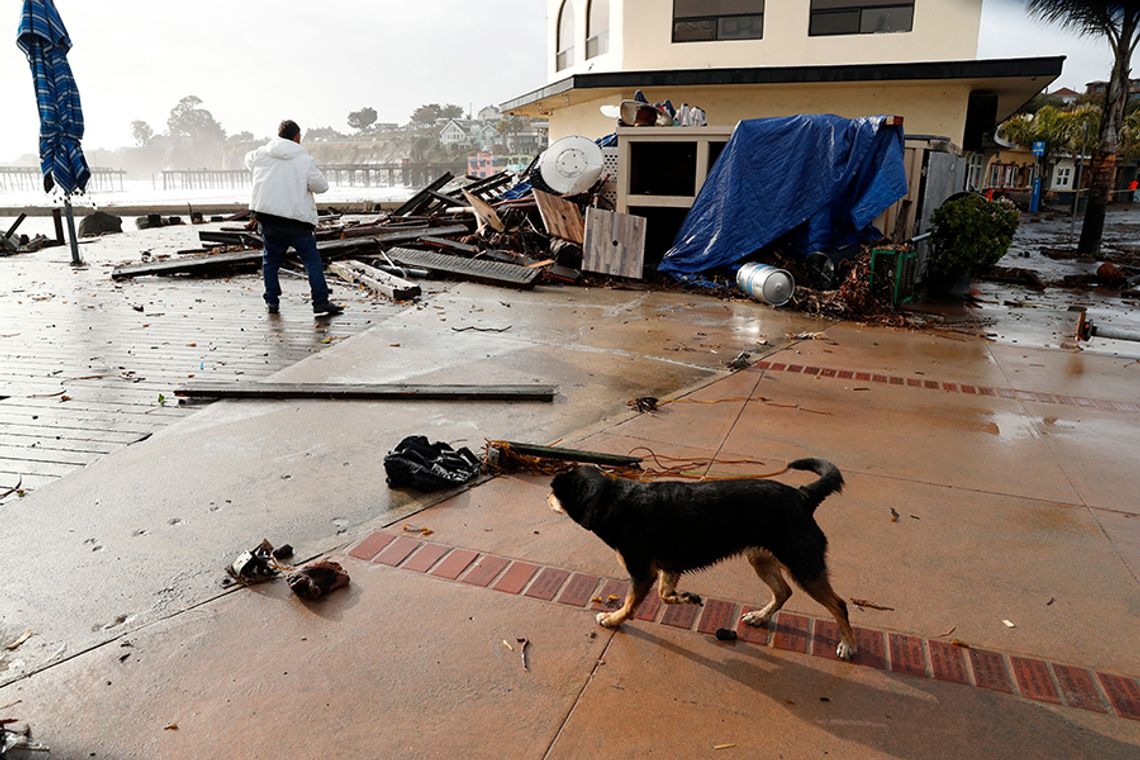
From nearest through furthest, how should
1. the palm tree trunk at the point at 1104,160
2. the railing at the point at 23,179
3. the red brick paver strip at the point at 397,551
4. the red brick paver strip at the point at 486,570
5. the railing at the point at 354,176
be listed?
the red brick paver strip at the point at 486,570 < the red brick paver strip at the point at 397,551 < the palm tree trunk at the point at 1104,160 < the railing at the point at 354,176 < the railing at the point at 23,179

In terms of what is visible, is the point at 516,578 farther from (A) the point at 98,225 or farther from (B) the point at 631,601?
(A) the point at 98,225

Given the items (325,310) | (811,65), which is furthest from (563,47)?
(325,310)

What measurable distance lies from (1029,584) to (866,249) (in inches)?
295

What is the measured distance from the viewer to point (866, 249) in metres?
9.80

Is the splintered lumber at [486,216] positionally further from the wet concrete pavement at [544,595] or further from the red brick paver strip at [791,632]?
the red brick paver strip at [791,632]

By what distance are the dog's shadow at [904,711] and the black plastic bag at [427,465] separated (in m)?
1.57

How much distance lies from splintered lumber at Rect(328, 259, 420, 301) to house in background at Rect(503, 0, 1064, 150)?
30.7ft

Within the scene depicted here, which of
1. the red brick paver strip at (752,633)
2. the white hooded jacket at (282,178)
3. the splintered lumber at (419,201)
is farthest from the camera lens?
the splintered lumber at (419,201)

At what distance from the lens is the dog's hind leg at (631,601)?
2607 millimetres

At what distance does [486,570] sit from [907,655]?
1.69 m

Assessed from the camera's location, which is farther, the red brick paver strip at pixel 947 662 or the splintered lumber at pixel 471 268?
the splintered lumber at pixel 471 268

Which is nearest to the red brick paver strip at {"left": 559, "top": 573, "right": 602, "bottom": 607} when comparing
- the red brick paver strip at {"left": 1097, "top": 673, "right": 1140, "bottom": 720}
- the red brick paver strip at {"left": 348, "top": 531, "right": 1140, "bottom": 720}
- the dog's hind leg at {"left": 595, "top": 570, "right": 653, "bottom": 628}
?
the red brick paver strip at {"left": 348, "top": 531, "right": 1140, "bottom": 720}

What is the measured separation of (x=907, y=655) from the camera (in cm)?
264

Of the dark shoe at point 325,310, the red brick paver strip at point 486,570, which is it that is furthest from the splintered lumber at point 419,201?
the red brick paver strip at point 486,570
